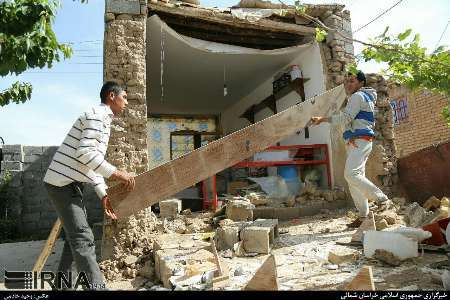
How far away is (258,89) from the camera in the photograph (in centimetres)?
930

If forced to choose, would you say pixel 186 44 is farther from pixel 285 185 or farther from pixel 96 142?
pixel 96 142

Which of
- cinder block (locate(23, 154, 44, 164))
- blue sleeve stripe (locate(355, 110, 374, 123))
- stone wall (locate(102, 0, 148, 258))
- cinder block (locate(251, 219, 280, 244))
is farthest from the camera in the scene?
cinder block (locate(23, 154, 44, 164))

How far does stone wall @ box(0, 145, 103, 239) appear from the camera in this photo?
23.7ft

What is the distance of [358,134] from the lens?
3.78m

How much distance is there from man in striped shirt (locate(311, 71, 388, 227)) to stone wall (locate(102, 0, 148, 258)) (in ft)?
8.13

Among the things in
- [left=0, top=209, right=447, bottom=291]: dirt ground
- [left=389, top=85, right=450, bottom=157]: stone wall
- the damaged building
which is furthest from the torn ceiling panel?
[left=389, top=85, right=450, bottom=157]: stone wall

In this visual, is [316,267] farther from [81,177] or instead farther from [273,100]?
[273,100]

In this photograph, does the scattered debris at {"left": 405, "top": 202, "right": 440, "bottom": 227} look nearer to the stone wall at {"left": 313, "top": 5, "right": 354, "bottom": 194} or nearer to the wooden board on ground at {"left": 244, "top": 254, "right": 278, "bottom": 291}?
the stone wall at {"left": 313, "top": 5, "right": 354, "bottom": 194}

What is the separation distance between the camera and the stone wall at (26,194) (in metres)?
7.23

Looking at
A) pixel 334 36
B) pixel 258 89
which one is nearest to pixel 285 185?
pixel 334 36

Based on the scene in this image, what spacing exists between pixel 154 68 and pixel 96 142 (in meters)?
5.79

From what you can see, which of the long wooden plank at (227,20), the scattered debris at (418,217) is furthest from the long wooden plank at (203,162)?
the long wooden plank at (227,20)

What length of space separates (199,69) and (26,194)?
4909 mm

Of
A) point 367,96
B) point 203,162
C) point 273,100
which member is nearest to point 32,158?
point 273,100
